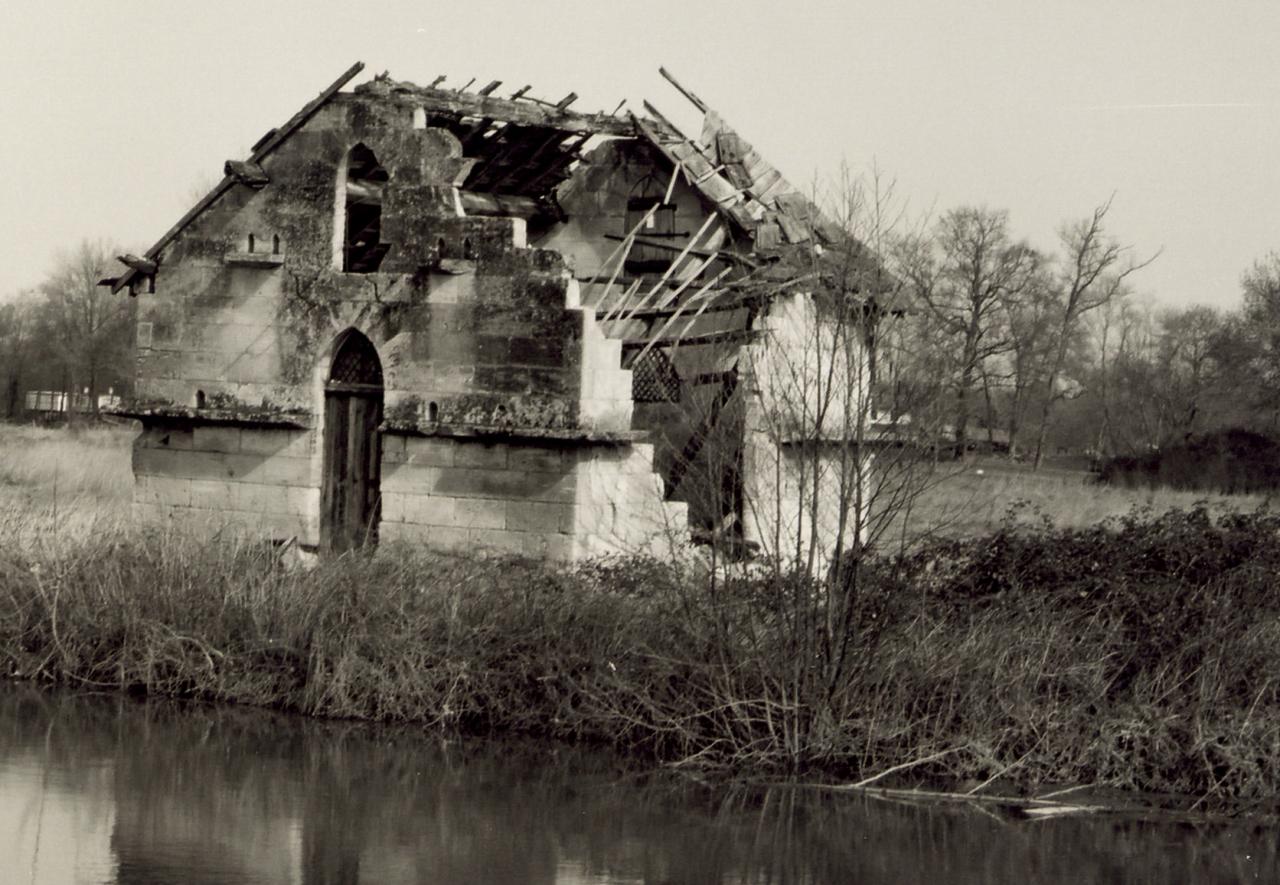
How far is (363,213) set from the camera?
2141 cm

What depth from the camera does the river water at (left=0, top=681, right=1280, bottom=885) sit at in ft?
36.9

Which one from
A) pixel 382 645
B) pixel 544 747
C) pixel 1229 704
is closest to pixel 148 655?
pixel 382 645

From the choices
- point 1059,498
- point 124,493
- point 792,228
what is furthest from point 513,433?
point 1059,498

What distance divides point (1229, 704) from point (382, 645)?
676 centimetres

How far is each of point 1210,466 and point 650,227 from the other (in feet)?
73.3

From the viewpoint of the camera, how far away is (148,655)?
53.3ft

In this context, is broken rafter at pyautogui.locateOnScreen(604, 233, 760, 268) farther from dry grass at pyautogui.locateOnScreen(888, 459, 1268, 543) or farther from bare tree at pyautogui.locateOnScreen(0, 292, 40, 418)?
bare tree at pyautogui.locateOnScreen(0, 292, 40, 418)

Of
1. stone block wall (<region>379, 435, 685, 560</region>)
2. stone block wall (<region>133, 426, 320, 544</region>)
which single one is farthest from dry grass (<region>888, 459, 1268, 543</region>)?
stone block wall (<region>133, 426, 320, 544</region>)

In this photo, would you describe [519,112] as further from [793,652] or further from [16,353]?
[16,353]

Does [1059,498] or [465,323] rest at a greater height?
[465,323]

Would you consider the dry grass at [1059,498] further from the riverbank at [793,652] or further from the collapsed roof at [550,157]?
the riverbank at [793,652]

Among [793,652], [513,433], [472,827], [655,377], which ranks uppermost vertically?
[655,377]

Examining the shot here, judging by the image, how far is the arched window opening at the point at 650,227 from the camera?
22.4m

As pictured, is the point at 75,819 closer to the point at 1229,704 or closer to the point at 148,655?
the point at 148,655
